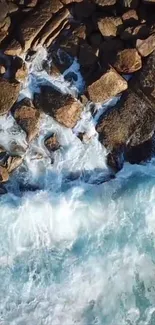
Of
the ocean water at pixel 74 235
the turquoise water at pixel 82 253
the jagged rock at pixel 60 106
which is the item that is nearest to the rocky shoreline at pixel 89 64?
the jagged rock at pixel 60 106

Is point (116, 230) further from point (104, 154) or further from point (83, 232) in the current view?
point (104, 154)

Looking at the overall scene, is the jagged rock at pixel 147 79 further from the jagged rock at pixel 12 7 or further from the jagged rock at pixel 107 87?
the jagged rock at pixel 12 7

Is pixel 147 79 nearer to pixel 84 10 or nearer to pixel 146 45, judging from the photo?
pixel 146 45

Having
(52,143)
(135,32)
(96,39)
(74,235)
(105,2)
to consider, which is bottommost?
(74,235)

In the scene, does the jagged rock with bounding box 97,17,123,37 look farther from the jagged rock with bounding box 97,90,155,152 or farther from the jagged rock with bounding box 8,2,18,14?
the jagged rock with bounding box 8,2,18,14

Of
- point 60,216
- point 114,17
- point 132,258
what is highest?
point 114,17

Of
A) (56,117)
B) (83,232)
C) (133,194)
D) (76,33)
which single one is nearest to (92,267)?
(83,232)

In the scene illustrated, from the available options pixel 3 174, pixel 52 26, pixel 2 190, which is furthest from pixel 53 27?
pixel 2 190
